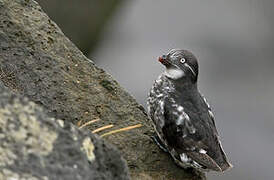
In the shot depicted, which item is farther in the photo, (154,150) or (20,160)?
(154,150)

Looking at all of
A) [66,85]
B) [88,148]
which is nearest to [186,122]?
[66,85]

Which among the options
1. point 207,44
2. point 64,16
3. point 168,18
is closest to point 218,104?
point 207,44

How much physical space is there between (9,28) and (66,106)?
90 cm

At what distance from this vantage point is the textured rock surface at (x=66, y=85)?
5953 mm

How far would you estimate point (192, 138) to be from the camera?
21.1ft

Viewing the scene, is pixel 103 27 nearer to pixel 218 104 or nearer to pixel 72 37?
pixel 72 37

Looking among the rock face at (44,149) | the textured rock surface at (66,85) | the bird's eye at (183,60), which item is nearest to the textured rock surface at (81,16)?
the bird's eye at (183,60)

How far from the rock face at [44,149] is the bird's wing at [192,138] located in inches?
90.7

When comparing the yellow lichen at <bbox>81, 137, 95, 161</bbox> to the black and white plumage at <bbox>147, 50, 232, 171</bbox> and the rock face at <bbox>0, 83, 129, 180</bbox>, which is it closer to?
the rock face at <bbox>0, 83, 129, 180</bbox>

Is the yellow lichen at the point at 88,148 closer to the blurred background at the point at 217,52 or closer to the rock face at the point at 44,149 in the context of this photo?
the rock face at the point at 44,149

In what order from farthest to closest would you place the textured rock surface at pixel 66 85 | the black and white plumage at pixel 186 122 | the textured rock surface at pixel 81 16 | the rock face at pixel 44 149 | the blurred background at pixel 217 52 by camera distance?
the textured rock surface at pixel 81 16 < the blurred background at pixel 217 52 < the black and white plumage at pixel 186 122 < the textured rock surface at pixel 66 85 < the rock face at pixel 44 149

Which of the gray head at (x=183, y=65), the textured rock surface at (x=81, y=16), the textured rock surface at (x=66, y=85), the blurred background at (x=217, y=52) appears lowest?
the textured rock surface at (x=81, y=16)

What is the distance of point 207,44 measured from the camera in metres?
11.6

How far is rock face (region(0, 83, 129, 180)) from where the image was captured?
3.78m
